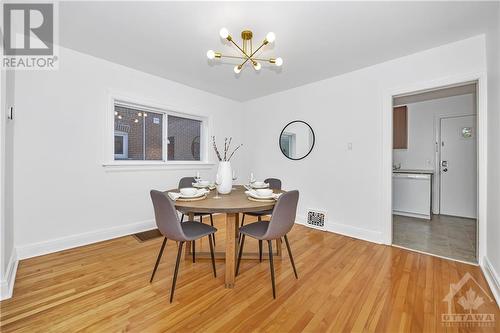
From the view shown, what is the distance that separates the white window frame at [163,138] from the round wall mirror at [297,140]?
1431 mm

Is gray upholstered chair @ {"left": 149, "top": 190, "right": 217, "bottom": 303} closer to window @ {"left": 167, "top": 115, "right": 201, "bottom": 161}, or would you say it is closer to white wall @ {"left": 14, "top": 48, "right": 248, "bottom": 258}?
white wall @ {"left": 14, "top": 48, "right": 248, "bottom": 258}

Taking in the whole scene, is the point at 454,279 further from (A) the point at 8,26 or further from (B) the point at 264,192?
(A) the point at 8,26

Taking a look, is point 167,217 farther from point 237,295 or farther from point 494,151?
point 494,151

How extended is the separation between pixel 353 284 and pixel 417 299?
45 cm

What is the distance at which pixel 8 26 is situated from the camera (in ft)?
6.63

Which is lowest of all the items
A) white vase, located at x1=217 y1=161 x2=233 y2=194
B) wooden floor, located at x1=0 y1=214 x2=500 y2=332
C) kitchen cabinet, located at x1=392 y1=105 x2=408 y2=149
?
wooden floor, located at x1=0 y1=214 x2=500 y2=332

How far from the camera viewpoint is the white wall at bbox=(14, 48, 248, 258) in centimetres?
228

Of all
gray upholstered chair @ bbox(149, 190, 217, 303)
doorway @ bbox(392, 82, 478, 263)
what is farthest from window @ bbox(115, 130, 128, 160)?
doorway @ bbox(392, 82, 478, 263)

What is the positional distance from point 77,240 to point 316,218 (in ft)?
10.8

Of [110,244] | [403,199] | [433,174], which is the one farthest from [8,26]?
[433,174]

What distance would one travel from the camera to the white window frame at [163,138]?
283 centimetres

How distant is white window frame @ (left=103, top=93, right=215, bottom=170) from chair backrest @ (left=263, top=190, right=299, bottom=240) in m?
2.33

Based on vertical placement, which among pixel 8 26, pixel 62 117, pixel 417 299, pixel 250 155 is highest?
pixel 8 26

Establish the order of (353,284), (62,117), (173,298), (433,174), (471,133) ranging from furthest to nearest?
(433,174)
(471,133)
(62,117)
(353,284)
(173,298)
